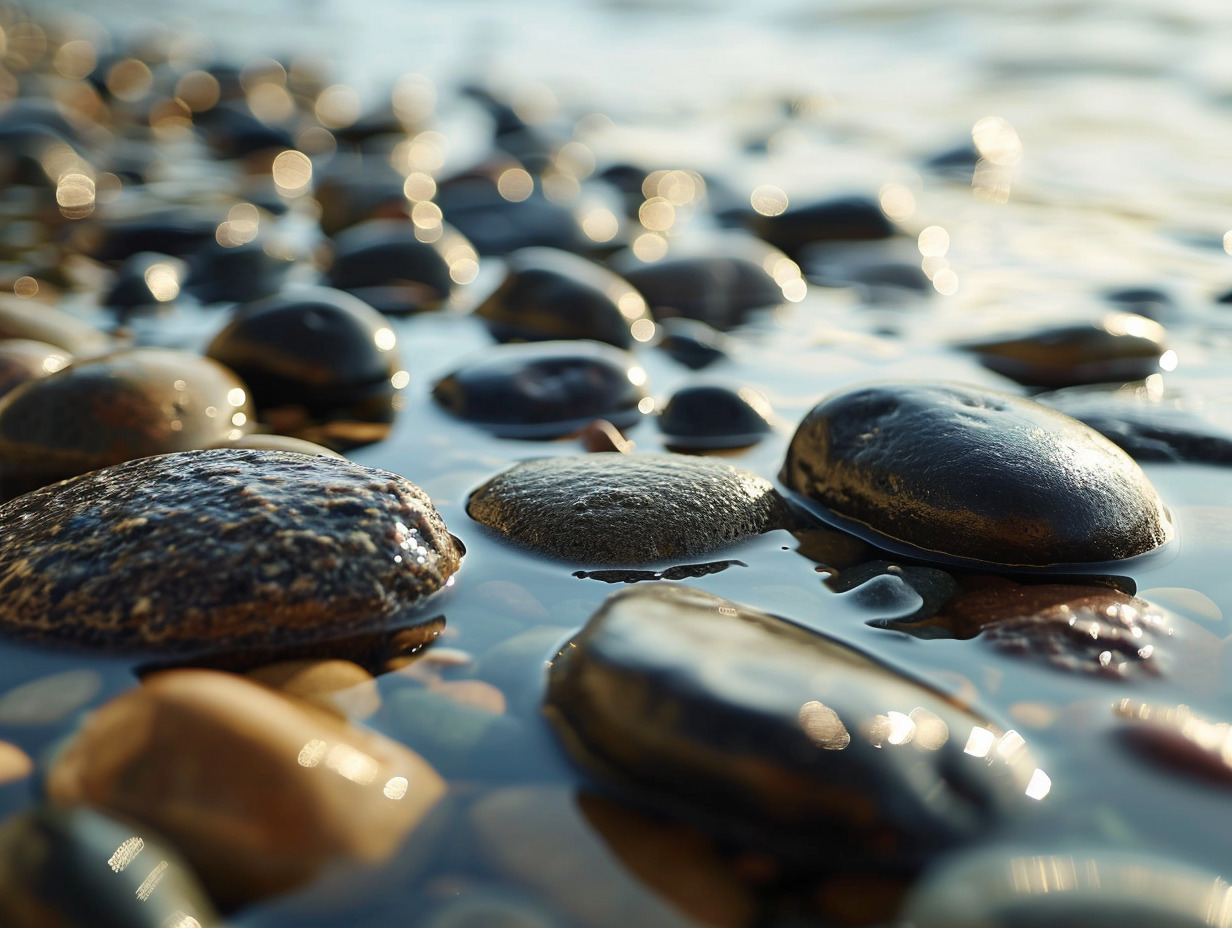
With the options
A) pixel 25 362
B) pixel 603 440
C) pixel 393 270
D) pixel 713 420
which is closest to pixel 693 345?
pixel 713 420

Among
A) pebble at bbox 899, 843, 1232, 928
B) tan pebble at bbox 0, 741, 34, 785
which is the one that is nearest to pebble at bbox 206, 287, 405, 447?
tan pebble at bbox 0, 741, 34, 785

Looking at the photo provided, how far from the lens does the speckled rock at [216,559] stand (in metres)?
1.56

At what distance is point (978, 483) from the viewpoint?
1932 mm

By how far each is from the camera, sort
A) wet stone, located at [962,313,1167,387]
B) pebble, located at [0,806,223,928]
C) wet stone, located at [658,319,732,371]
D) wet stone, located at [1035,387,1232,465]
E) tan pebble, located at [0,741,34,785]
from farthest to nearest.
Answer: wet stone, located at [658,319,732,371]
wet stone, located at [962,313,1167,387]
wet stone, located at [1035,387,1232,465]
tan pebble, located at [0,741,34,785]
pebble, located at [0,806,223,928]

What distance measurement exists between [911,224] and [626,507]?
3368 millimetres

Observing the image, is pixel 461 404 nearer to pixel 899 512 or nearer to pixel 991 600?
pixel 899 512

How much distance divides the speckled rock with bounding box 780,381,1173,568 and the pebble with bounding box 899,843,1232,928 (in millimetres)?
775

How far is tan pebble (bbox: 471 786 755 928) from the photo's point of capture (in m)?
1.15

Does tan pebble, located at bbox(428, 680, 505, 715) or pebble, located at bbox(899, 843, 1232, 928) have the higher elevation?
pebble, located at bbox(899, 843, 1232, 928)

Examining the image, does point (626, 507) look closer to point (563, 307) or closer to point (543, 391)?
point (543, 391)

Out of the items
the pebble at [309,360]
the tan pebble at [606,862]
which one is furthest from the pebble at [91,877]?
the pebble at [309,360]

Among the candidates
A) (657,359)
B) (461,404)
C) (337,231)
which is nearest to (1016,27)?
(337,231)

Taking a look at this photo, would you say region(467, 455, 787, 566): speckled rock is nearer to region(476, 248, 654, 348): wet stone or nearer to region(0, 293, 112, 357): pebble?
region(476, 248, 654, 348): wet stone

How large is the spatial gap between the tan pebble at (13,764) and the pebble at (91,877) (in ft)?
0.58
